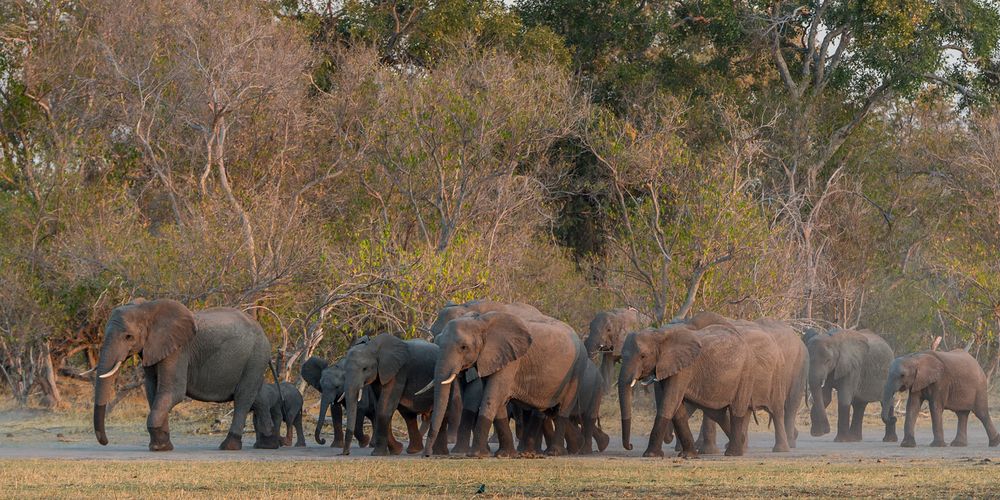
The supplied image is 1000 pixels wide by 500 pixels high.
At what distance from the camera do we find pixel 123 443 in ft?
79.5

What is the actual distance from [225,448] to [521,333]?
16.5 feet

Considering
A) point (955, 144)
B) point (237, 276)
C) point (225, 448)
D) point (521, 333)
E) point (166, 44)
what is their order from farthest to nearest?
point (955, 144) < point (166, 44) < point (237, 276) < point (225, 448) < point (521, 333)

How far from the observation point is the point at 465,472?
18.4m

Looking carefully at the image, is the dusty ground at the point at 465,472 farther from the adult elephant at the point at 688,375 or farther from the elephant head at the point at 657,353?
the elephant head at the point at 657,353

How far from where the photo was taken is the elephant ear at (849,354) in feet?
96.8

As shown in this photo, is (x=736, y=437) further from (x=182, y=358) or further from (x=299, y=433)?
(x=182, y=358)

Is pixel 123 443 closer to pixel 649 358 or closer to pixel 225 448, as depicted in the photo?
pixel 225 448

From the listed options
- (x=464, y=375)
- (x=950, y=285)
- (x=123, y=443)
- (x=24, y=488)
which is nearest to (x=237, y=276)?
(x=123, y=443)

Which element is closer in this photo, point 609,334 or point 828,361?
point 609,334

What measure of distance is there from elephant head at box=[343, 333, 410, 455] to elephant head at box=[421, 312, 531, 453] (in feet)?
3.49

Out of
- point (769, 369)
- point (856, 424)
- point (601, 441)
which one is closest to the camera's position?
point (769, 369)

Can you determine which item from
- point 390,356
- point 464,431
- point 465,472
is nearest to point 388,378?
point 390,356

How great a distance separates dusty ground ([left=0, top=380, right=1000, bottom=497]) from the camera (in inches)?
635

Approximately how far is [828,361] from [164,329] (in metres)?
13.0
